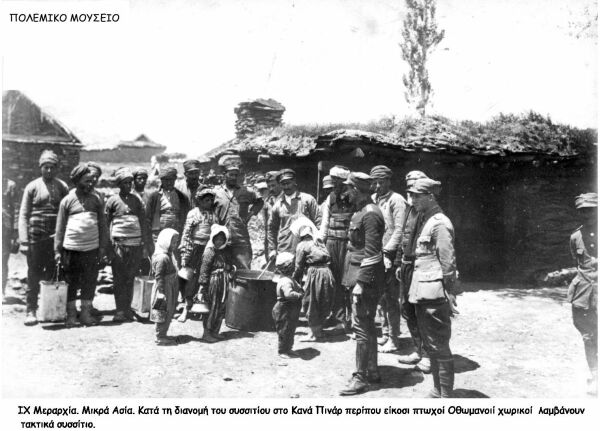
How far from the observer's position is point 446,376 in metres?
4.06

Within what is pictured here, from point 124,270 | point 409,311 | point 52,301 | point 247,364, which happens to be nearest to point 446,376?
point 409,311

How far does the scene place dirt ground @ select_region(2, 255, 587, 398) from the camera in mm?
4508

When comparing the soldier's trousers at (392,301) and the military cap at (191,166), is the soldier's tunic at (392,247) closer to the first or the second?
the soldier's trousers at (392,301)

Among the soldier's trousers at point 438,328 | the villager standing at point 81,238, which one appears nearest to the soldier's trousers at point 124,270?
the villager standing at point 81,238

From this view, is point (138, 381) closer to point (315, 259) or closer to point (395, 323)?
point (315, 259)

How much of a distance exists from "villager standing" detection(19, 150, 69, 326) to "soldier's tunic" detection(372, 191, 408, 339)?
419 centimetres

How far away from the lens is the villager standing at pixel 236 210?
648 centimetres

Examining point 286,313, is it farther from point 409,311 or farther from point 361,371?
point 409,311

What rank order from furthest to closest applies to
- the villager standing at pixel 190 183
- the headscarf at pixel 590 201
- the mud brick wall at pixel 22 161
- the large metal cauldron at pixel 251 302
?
1. the mud brick wall at pixel 22 161
2. the villager standing at pixel 190 183
3. the large metal cauldron at pixel 251 302
4. the headscarf at pixel 590 201

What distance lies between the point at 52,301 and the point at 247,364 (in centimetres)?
267

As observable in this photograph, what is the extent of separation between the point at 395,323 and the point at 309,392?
1.54 meters

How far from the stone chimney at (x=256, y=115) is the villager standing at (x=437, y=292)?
29.7 ft

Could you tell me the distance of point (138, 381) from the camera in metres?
4.65

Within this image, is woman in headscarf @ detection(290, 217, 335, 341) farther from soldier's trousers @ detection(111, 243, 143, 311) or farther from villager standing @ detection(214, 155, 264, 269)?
soldier's trousers @ detection(111, 243, 143, 311)
